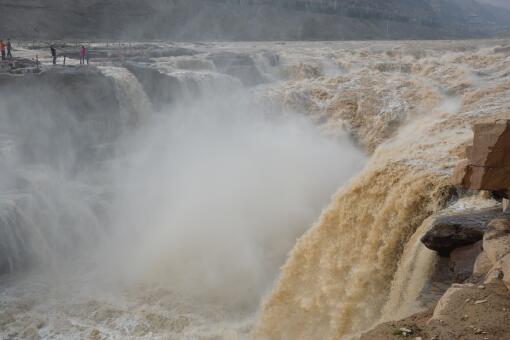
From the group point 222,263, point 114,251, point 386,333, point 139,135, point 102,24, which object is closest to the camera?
point 386,333

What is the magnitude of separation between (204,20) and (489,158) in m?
44.1

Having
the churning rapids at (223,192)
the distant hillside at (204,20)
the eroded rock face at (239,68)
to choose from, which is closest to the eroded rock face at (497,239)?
the churning rapids at (223,192)

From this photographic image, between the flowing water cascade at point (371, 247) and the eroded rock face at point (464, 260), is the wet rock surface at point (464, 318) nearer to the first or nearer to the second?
the eroded rock face at point (464, 260)

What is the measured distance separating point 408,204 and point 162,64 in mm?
14673

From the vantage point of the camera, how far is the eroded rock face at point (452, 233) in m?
5.80

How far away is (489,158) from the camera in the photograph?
529 cm

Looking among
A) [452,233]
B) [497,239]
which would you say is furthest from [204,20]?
[497,239]

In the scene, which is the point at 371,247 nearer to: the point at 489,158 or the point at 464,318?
the point at 489,158

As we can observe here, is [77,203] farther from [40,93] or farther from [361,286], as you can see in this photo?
[361,286]

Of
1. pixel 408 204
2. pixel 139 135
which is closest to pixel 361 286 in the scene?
pixel 408 204

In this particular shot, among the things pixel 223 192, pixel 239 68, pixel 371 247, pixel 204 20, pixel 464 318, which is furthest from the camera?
pixel 204 20

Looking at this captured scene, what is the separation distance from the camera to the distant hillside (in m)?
34.9

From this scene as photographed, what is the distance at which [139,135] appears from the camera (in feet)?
52.9

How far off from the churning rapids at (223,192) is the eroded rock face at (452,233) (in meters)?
0.29
